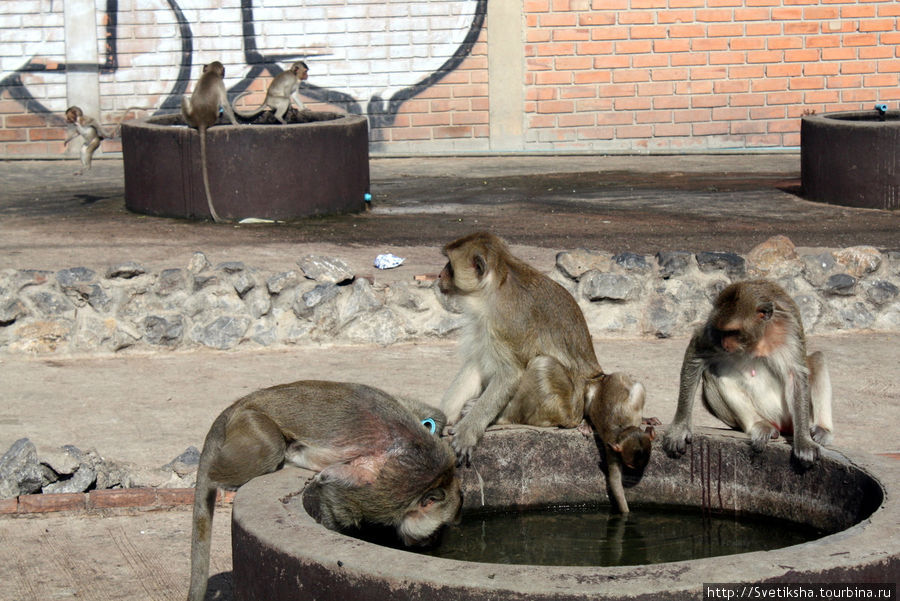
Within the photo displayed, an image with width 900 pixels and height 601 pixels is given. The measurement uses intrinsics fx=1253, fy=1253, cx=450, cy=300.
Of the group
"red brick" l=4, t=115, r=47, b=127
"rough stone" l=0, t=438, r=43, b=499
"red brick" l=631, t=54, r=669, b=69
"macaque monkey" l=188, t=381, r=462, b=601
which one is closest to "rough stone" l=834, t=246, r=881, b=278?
"macaque monkey" l=188, t=381, r=462, b=601

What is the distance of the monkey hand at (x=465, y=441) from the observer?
4836 mm

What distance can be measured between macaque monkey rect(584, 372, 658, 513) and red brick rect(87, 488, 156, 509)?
80.8 inches

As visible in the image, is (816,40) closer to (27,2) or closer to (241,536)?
(27,2)

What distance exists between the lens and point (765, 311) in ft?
15.5

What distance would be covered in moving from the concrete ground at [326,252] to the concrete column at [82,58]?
3.73ft

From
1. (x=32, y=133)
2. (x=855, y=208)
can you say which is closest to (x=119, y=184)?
(x=32, y=133)

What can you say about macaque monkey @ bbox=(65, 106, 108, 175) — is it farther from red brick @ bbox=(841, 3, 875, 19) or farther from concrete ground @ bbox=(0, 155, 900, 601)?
red brick @ bbox=(841, 3, 875, 19)

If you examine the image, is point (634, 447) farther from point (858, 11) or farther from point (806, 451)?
point (858, 11)

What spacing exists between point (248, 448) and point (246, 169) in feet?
29.4

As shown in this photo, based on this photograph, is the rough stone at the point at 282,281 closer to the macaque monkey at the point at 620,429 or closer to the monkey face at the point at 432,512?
the macaque monkey at the point at 620,429

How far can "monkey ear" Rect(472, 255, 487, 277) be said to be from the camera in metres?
5.23

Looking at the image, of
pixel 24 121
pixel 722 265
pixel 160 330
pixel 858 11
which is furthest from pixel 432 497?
pixel 858 11

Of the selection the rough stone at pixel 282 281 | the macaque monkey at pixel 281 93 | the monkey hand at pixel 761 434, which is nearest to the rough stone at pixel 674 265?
the rough stone at pixel 282 281

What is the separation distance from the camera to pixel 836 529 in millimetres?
4332
